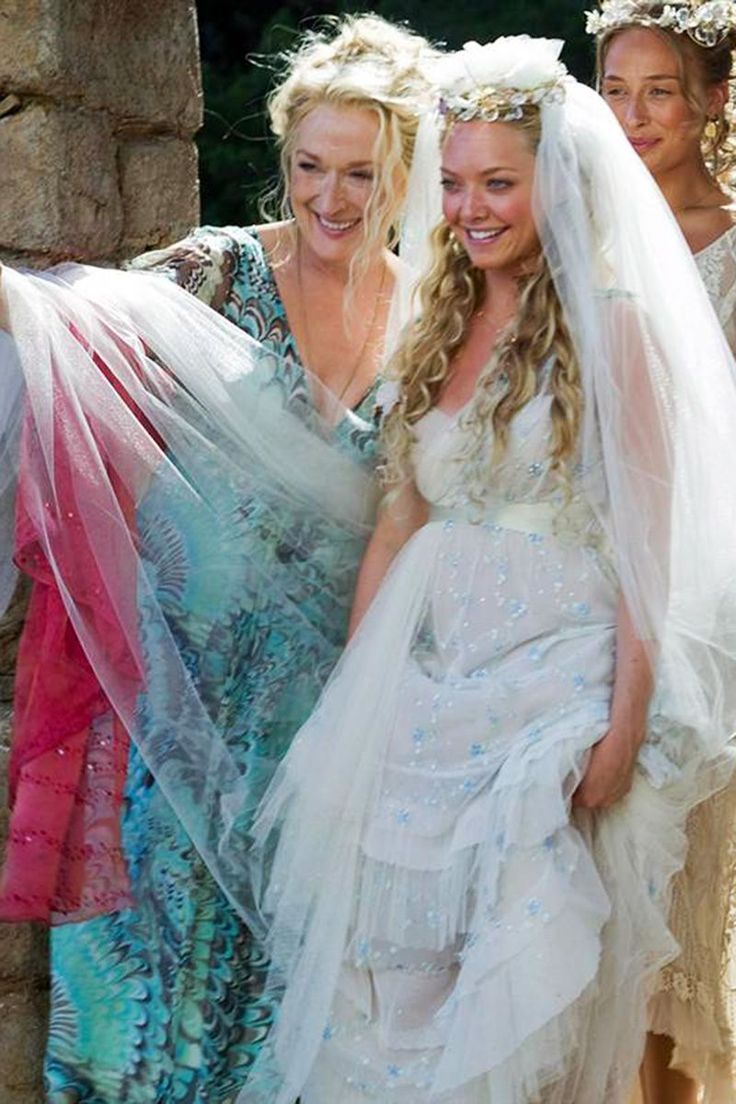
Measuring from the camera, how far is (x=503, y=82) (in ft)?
13.5

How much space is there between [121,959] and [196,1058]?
206 millimetres

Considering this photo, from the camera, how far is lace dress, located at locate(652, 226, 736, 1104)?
429 centimetres

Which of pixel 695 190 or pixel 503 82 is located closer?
pixel 503 82

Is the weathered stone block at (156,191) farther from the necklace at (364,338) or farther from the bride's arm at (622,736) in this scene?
the bride's arm at (622,736)

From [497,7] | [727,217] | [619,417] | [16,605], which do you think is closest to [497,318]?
[619,417]

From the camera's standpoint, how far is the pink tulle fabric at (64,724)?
4.23 metres

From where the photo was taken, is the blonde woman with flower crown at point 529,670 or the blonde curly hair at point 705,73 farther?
the blonde curly hair at point 705,73

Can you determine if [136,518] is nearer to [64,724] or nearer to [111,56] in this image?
[64,724]

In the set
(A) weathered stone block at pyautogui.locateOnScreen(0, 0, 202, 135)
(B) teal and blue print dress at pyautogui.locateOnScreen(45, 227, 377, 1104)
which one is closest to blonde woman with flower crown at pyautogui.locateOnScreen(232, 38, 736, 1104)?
(B) teal and blue print dress at pyautogui.locateOnScreen(45, 227, 377, 1104)

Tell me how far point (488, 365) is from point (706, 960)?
1032mm

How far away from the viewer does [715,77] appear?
4633 mm

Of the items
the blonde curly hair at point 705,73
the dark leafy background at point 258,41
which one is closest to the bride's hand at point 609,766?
the blonde curly hair at point 705,73

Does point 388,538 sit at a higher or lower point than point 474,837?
higher

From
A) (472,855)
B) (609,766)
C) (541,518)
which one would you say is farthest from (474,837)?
(541,518)
